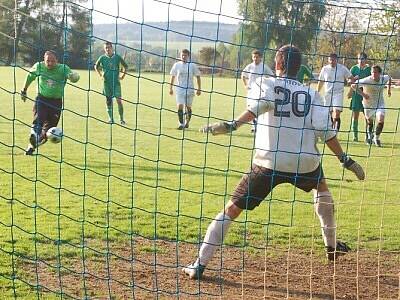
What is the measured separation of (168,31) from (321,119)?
1464mm

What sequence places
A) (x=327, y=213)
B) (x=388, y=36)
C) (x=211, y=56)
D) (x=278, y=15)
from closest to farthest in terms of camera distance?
1. (x=388, y=36)
2. (x=278, y=15)
3. (x=327, y=213)
4. (x=211, y=56)

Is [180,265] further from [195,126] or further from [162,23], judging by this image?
[195,126]

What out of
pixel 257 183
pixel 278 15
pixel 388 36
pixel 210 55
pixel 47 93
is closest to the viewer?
pixel 388 36

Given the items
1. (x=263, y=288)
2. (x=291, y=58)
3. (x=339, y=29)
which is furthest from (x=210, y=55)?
(x=263, y=288)

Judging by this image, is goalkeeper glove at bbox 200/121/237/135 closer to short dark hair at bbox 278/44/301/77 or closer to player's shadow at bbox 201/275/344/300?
short dark hair at bbox 278/44/301/77

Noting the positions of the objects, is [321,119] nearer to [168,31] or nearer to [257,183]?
[257,183]

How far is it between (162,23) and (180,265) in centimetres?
212

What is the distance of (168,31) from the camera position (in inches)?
195

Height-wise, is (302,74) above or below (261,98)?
below

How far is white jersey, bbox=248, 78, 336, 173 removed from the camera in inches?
214

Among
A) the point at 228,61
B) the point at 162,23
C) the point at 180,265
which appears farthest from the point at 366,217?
the point at 228,61

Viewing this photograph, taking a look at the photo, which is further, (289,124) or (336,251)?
(336,251)

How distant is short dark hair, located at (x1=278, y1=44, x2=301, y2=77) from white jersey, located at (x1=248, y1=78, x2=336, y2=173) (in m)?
0.09

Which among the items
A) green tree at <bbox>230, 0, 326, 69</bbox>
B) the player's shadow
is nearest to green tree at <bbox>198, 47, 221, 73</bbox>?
green tree at <bbox>230, 0, 326, 69</bbox>
